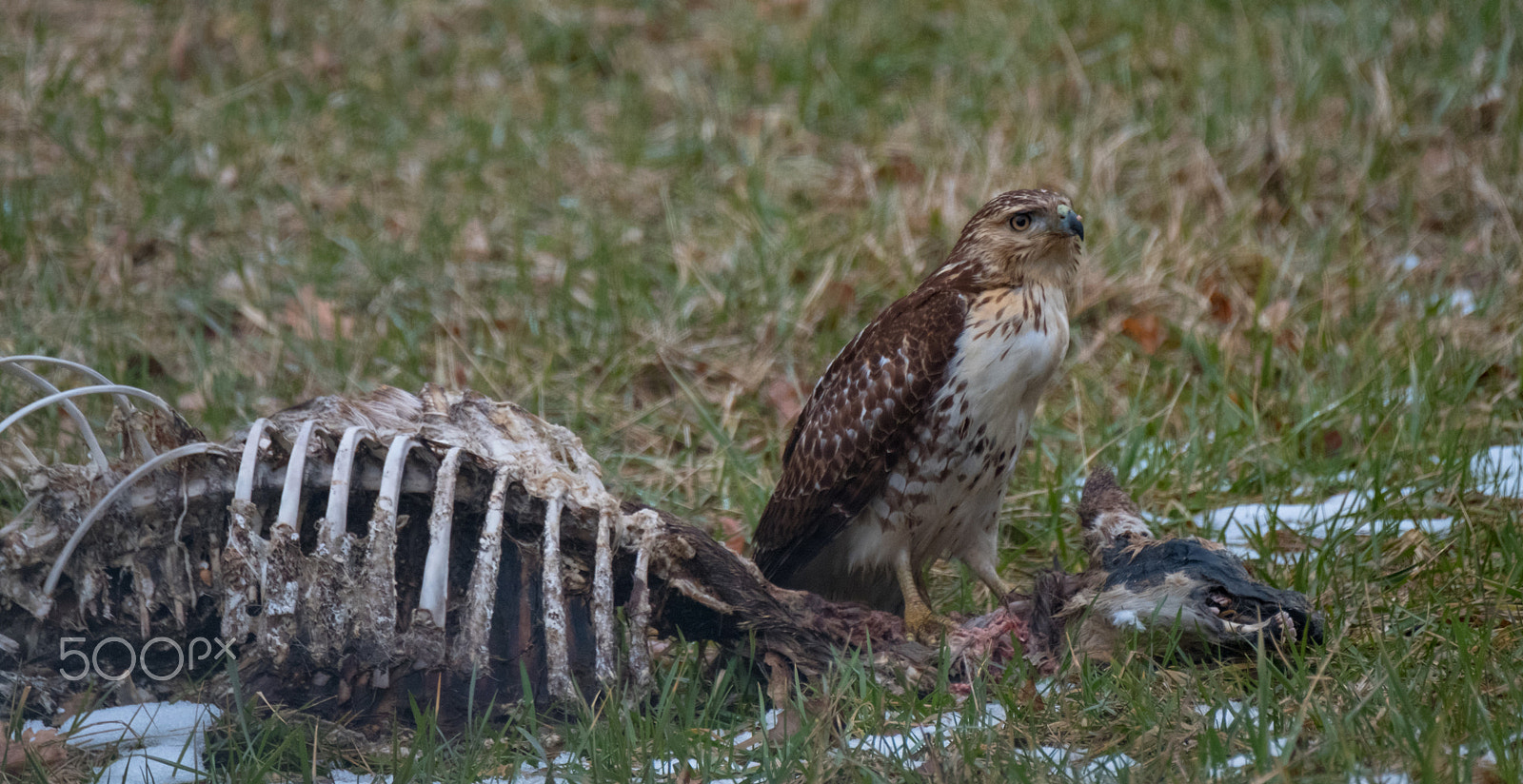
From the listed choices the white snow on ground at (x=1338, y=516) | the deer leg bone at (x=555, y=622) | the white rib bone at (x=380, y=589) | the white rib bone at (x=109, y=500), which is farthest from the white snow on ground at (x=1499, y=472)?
the white rib bone at (x=109, y=500)

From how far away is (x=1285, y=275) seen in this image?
213 inches

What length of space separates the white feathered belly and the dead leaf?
1.99m

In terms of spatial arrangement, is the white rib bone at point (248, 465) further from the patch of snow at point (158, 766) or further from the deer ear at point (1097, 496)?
the deer ear at point (1097, 496)

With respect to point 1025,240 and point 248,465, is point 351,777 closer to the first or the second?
point 248,465

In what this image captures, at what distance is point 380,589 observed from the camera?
108 inches

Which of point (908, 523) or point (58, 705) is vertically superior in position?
point (908, 523)

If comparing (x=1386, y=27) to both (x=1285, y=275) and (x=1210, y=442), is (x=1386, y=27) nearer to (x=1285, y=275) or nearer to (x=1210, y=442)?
(x=1285, y=275)

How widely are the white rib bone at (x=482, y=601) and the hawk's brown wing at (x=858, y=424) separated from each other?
93cm

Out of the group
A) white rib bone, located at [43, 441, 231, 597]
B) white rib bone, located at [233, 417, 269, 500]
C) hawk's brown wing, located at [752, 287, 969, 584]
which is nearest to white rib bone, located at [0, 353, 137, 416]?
white rib bone, located at [43, 441, 231, 597]

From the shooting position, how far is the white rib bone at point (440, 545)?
2711 millimetres

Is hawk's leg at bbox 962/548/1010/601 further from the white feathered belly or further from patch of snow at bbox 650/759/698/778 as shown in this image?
patch of snow at bbox 650/759/698/778

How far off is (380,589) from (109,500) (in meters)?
0.59

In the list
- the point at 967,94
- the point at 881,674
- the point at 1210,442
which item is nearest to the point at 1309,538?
the point at 1210,442

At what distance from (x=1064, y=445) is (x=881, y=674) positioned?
1.92 meters
